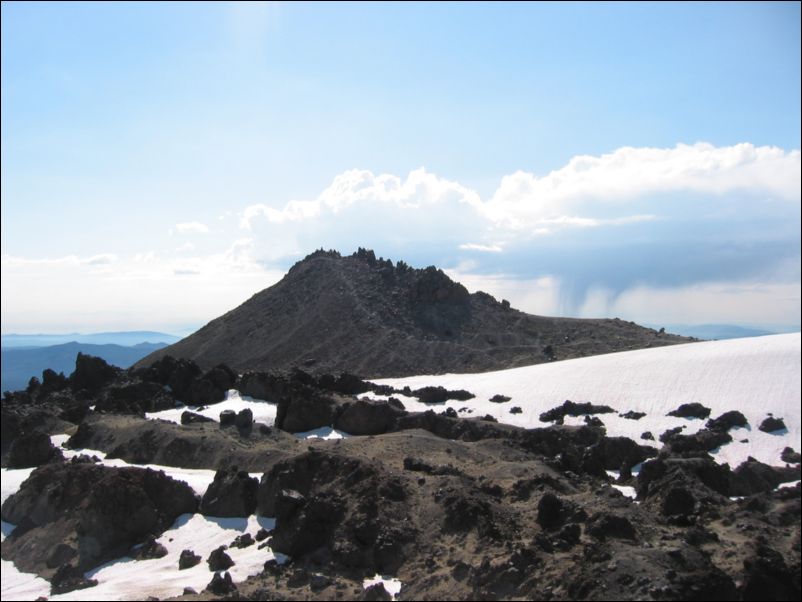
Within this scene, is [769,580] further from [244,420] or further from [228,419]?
[228,419]

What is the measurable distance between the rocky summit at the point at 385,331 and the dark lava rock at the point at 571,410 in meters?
19.7

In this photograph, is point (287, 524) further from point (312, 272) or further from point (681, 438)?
point (312, 272)

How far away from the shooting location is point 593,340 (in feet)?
199

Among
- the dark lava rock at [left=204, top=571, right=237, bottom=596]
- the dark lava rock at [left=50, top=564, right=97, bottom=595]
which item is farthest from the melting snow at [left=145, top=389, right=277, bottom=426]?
the dark lava rock at [left=204, top=571, right=237, bottom=596]

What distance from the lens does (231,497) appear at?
21031mm

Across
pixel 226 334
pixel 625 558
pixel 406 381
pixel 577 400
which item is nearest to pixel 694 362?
pixel 577 400

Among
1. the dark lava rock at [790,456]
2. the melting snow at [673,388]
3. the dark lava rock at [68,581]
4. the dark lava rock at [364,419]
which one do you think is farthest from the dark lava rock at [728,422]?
the dark lava rock at [68,581]

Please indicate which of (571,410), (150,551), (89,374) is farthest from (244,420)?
(89,374)

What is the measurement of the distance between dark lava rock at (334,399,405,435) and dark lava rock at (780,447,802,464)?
1482 centimetres

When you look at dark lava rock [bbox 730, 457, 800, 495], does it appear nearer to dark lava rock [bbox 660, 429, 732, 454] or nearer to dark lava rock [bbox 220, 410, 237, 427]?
dark lava rock [bbox 660, 429, 732, 454]

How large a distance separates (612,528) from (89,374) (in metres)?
38.6

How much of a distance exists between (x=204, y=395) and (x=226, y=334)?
32424mm

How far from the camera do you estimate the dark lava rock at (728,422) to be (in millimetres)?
28391

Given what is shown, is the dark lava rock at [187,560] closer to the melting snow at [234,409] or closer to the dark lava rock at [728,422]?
the melting snow at [234,409]
